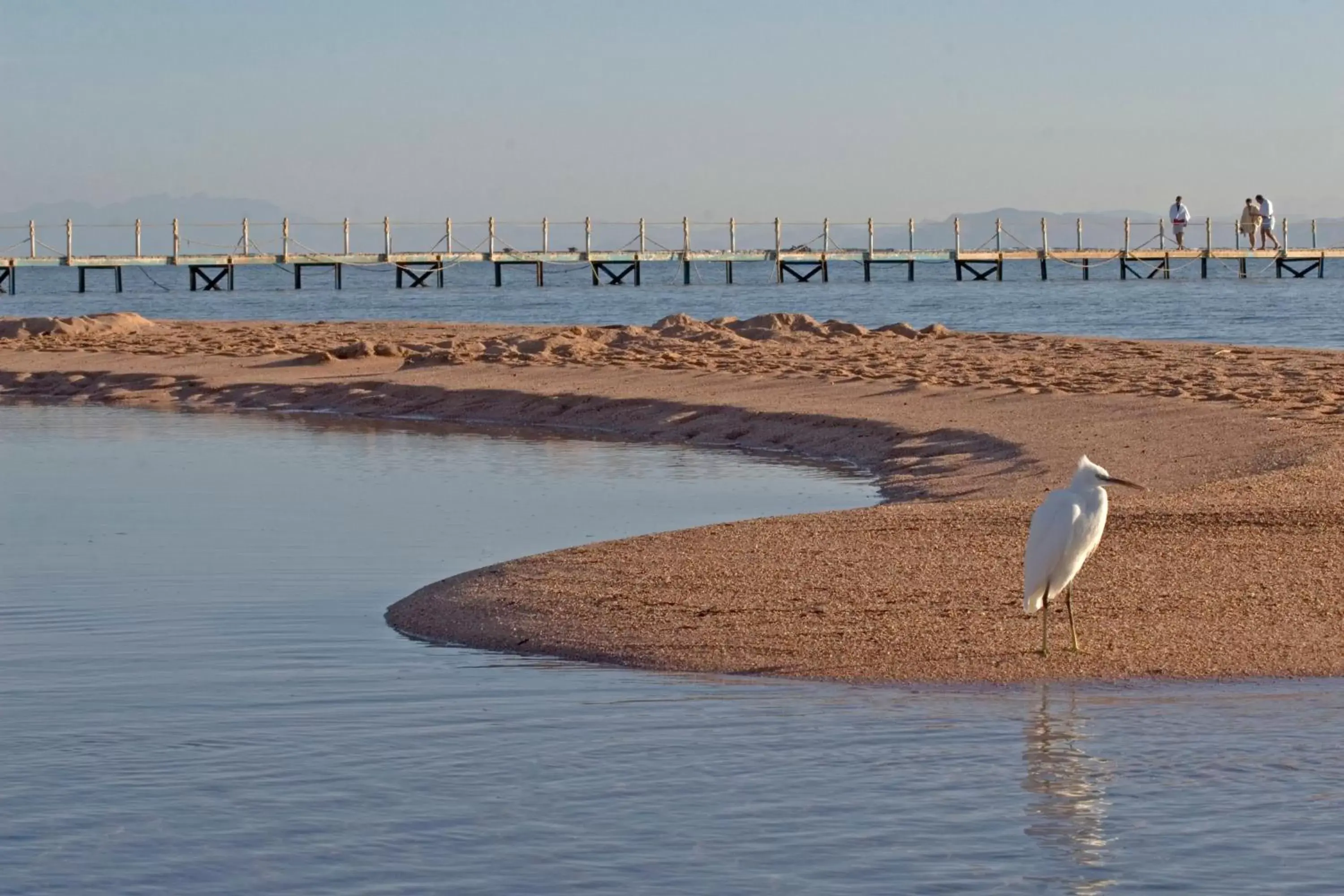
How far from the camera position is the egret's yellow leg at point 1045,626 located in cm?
676

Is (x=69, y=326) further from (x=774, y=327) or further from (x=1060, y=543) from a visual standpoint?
(x=1060, y=543)

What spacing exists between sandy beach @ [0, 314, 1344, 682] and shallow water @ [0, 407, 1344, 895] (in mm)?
431

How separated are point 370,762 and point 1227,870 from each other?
2.39 metres

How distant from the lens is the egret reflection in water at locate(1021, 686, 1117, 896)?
4.68 m

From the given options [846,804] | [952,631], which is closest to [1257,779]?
[846,804]

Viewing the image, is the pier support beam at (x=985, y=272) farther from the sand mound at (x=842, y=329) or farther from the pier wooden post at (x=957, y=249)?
the sand mound at (x=842, y=329)

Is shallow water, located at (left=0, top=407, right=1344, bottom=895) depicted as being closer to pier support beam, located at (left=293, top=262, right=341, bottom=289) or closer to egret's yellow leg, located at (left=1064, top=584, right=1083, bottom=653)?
egret's yellow leg, located at (left=1064, top=584, right=1083, bottom=653)

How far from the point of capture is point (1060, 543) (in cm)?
676

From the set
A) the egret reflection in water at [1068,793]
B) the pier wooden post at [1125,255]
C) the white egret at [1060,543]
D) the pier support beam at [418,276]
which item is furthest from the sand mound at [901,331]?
the pier wooden post at [1125,255]

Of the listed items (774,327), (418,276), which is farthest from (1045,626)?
(418,276)

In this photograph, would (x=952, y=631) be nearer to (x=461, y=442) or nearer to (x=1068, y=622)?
(x=1068, y=622)

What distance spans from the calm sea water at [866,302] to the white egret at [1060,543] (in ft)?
62.5

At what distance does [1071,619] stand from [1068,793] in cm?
165

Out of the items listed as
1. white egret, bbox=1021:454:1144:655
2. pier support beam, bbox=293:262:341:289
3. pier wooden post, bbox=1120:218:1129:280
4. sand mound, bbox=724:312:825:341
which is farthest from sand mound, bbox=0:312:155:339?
pier wooden post, bbox=1120:218:1129:280
